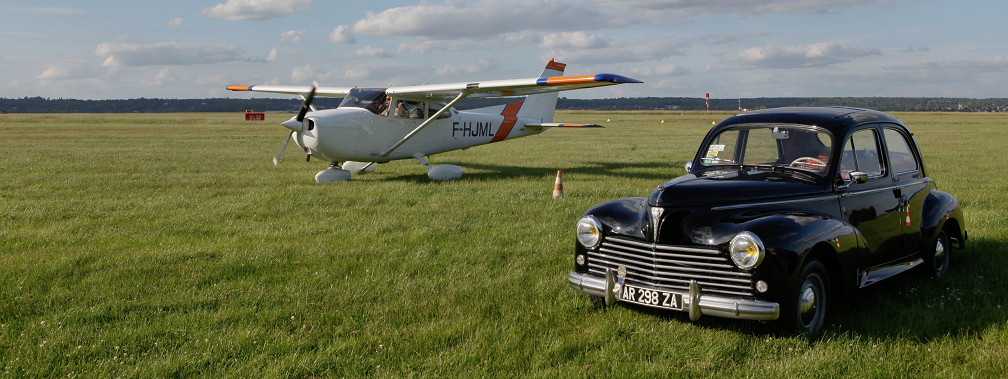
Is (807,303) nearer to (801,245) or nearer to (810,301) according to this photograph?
(810,301)

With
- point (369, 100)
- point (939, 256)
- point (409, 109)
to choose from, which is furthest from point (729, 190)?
point (409, 109)

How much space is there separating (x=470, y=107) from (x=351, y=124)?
4.33 meters

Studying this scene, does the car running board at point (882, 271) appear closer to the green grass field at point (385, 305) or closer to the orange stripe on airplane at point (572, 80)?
the green grass field at point (385, 305)

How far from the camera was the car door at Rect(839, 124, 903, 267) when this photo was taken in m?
5.00

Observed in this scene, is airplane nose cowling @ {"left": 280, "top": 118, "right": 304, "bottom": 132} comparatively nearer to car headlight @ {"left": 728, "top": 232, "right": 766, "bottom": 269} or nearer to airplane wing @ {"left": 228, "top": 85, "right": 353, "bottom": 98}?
airplane wing @ {"left": 228, "top": 85, "right": 353, "bottom": 98}

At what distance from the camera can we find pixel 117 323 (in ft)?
15.5

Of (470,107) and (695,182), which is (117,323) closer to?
(695,182)

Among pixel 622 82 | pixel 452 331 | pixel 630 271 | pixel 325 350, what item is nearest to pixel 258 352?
pixel 325 350

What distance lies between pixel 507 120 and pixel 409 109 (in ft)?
12.5

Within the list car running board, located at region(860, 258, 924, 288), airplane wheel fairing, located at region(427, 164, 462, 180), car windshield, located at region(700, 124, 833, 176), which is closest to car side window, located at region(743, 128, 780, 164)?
car windshield, located at region(700, 124, 833, 176)

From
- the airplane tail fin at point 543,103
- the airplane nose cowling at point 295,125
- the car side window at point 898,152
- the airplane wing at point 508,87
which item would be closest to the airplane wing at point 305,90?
the airplane wing at point 508,87

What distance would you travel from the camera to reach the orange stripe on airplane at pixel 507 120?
18.6 metres

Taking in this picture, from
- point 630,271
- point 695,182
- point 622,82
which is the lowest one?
point 630,271

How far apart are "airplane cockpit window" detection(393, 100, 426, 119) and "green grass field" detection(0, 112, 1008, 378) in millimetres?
5392
